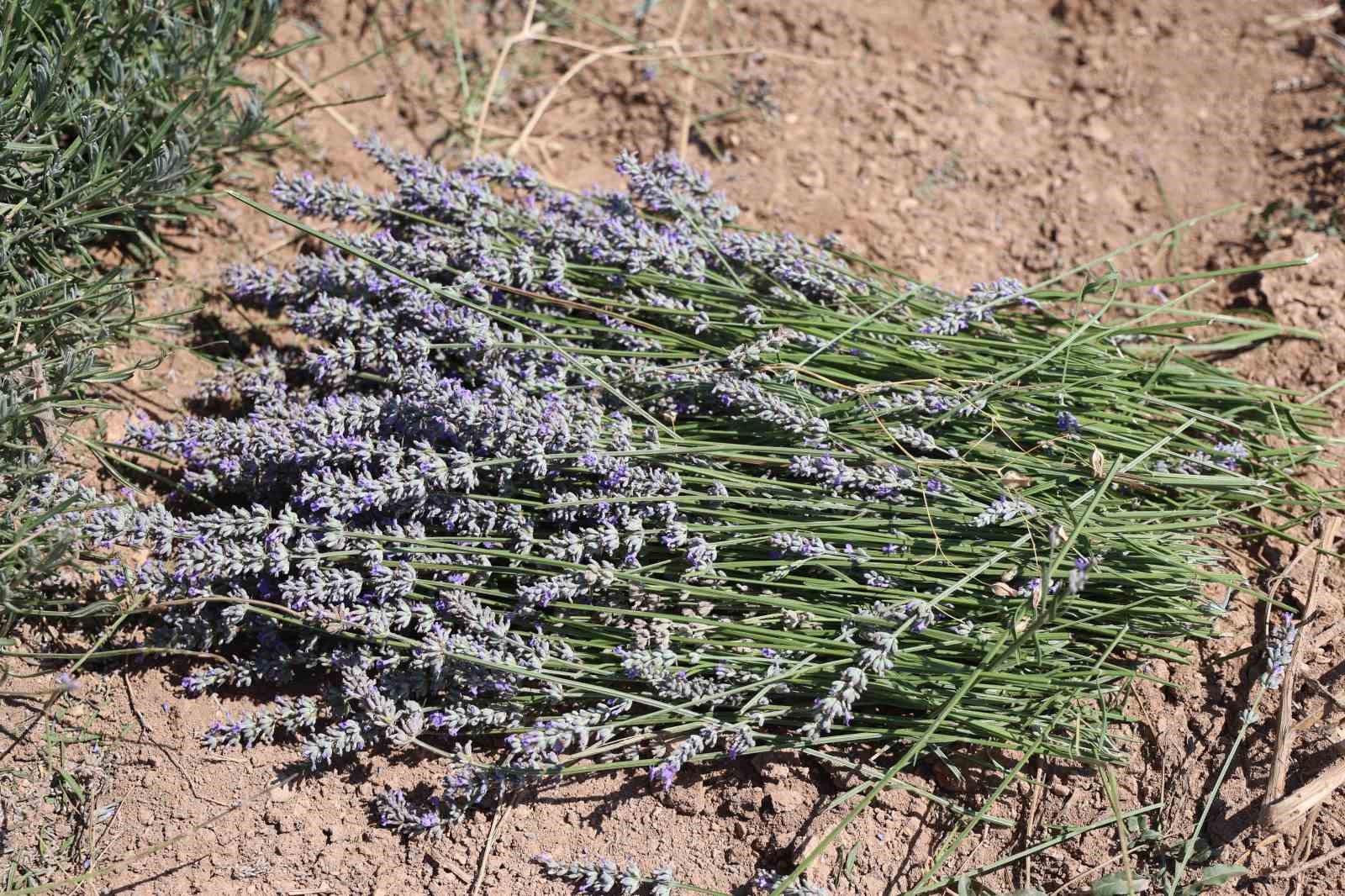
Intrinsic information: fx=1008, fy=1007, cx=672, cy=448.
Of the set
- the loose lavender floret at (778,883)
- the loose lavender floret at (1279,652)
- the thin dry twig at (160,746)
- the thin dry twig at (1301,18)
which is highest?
the thin dry twig at (1301,18)

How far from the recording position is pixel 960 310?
2.32 meters

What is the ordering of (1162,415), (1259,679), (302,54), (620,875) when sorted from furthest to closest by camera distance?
(302,54)
(1162,415)
(1259,679)
(620,875)

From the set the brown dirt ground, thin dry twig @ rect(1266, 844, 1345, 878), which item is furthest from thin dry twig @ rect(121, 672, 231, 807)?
thin dry twig @ rect(1266, 844, 1345, 878)

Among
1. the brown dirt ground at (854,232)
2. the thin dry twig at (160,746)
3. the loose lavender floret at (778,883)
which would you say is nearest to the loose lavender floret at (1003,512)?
the brown dirt ground at (854,232)

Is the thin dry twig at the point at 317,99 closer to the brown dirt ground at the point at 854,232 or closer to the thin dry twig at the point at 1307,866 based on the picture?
the brown dirt ground at the point at 854,232

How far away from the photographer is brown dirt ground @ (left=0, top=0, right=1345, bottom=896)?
2.05 m

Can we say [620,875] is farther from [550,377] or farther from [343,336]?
[343,336]

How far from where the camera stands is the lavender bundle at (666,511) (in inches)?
78.3

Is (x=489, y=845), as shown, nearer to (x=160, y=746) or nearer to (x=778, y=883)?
(x=778, y=883)

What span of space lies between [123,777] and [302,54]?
7.41 feet

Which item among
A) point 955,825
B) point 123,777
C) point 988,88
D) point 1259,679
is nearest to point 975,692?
point 955,825

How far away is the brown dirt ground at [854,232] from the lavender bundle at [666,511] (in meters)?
0.13

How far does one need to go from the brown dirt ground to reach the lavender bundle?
13cm

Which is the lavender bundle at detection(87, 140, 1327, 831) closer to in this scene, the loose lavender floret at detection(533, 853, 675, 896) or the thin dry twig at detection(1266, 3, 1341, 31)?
the loose lavender floret at detection(533, 853, 675, 896)
